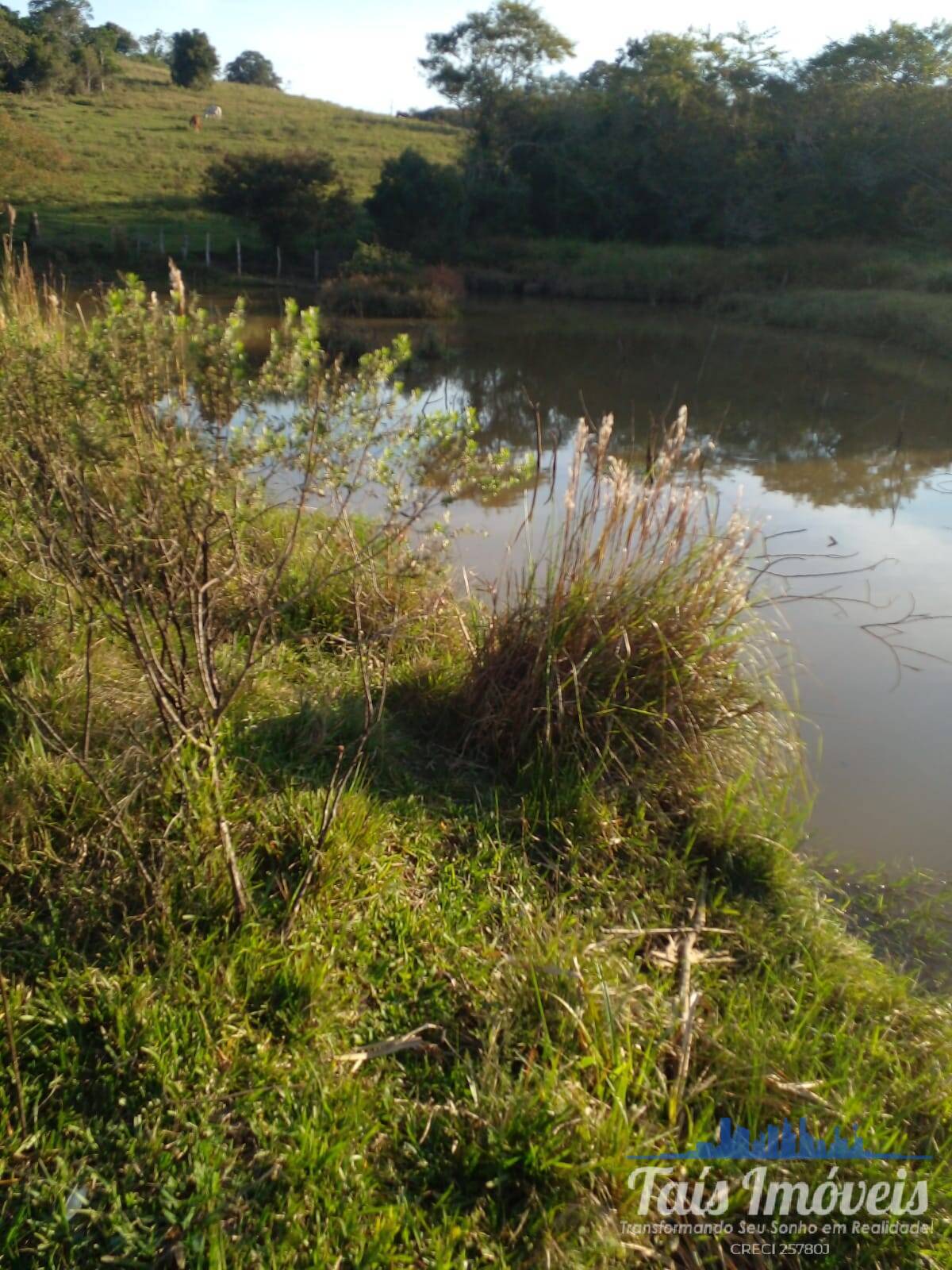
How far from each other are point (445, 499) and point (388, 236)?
29021 millimetres

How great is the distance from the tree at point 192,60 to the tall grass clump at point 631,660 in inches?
2103

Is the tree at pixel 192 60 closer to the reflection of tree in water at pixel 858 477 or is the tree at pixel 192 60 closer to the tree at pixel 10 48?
the tree at pixel 10 48

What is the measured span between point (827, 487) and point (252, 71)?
66.7 metres

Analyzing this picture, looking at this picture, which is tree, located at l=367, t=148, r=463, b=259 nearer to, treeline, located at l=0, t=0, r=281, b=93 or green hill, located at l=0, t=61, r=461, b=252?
green hill, located at l=0, t=61, r=461, b=252

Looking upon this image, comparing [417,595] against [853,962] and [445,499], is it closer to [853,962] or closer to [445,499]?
[445,499]

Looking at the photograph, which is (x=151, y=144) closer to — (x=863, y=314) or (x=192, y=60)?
(x=192, y=60)

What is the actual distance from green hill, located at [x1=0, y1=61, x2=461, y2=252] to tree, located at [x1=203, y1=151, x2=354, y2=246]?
5.33 ft

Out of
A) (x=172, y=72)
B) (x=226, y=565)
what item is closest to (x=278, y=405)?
(x=226, y=565)

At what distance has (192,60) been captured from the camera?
47.0 m

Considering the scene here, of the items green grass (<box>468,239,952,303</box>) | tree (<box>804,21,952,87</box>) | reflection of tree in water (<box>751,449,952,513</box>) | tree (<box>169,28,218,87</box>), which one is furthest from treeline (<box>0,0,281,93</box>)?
reflection of tree in water (<box>751,449,952,513</box>)

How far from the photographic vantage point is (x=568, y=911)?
257 cm

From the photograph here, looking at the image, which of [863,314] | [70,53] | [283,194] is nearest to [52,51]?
[70,53]

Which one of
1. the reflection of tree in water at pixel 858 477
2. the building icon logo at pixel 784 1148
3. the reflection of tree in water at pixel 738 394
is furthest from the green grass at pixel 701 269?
the building icon logo at pixel 784 1148

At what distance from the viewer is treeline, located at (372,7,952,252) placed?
2714cm
